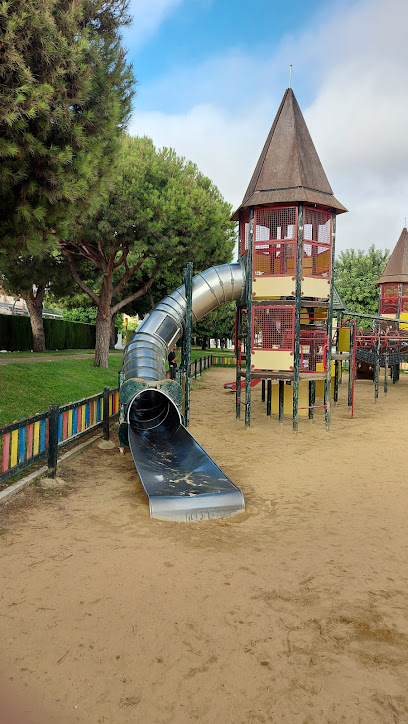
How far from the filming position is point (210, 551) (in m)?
5.41

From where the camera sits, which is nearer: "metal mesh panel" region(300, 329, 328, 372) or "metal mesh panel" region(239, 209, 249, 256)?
"metal mesh panel" region(239, 209, 249, 256)

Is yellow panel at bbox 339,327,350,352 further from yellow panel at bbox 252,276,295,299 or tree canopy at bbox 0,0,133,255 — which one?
tree canopy at bbox 0,0,133,255

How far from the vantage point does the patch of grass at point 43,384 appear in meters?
11.5

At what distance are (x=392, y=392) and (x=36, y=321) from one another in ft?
61.7

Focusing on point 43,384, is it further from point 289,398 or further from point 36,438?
point 289,398

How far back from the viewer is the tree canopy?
286 inches

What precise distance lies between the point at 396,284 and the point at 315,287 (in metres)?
21.0

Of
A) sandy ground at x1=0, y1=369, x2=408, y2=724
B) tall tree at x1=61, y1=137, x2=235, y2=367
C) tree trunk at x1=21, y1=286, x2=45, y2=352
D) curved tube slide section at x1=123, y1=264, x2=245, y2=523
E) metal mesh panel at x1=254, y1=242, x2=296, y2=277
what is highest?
tall tree at x1=61, y1=137, x2=235, y2=367

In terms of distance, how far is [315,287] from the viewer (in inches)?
531

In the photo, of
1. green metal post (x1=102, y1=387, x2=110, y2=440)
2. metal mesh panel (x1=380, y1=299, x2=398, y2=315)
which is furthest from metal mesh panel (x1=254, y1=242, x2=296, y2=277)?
metal mesh panel (x1=380, y1=299, x2=398, y2=315)

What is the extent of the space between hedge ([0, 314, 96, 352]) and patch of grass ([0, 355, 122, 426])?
22.3 ft

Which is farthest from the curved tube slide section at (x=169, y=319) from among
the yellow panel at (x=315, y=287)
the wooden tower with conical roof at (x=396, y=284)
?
the wooden tower with conical roof at (x=396, y=284)

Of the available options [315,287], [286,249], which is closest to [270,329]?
[315,287]

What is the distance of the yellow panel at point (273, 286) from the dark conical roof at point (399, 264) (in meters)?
20.6
